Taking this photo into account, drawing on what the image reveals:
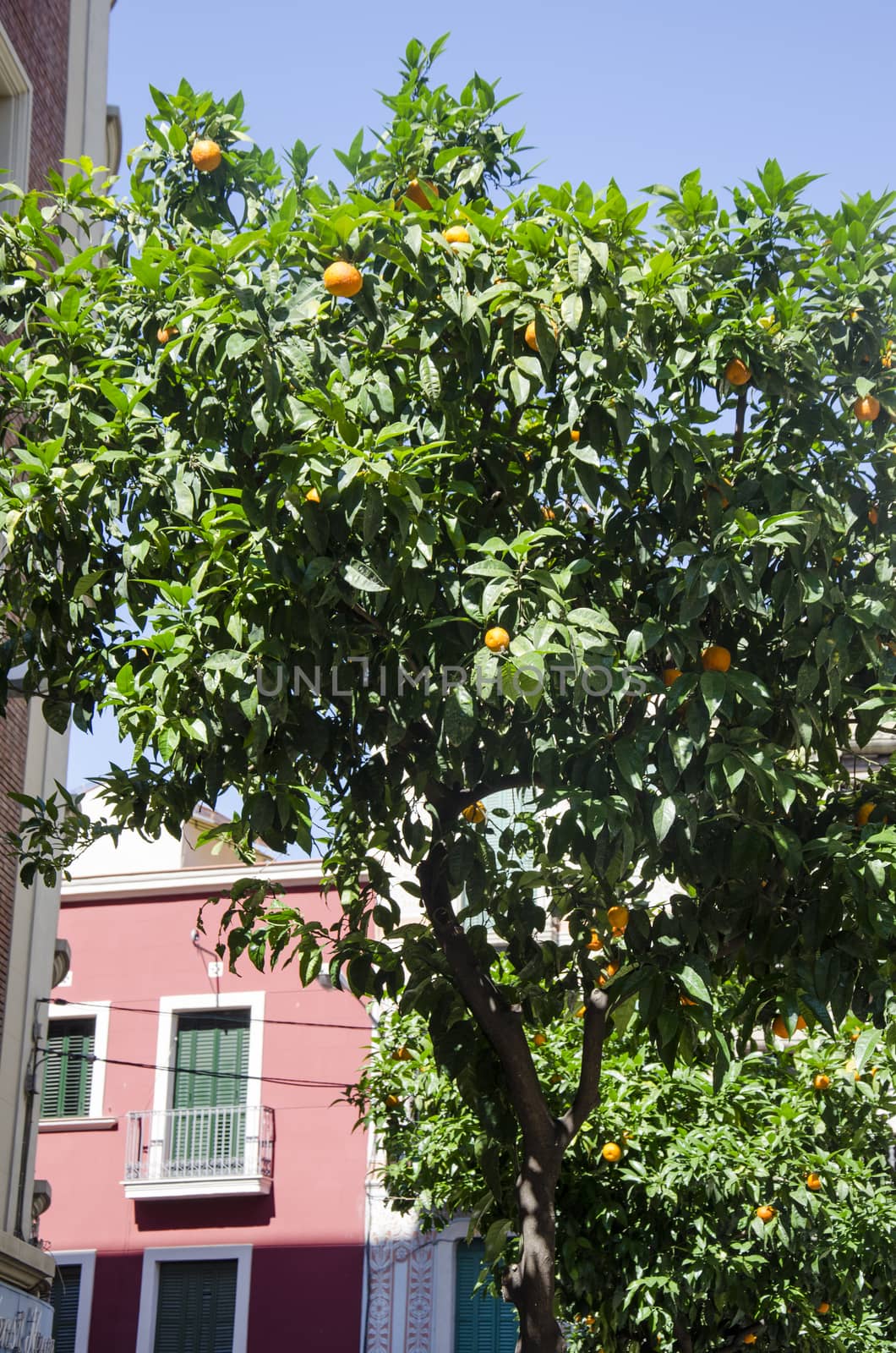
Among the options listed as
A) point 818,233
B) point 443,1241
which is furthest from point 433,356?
point 443,1241

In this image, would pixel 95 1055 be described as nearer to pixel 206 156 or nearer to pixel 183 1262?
pixel 183 1262

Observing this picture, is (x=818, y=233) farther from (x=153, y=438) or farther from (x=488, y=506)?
(x=153, y=438)

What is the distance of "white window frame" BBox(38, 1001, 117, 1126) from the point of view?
19.2 metres

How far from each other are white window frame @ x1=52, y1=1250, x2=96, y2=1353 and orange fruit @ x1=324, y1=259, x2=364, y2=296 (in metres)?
15.3

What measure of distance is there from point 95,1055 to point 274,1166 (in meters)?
2.68

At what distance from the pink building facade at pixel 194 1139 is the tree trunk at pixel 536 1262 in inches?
461

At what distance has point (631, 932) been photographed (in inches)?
245

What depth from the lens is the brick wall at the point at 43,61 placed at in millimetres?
12391

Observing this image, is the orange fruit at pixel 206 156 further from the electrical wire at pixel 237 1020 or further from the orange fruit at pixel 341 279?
the electrical wire at pixel 237 1020

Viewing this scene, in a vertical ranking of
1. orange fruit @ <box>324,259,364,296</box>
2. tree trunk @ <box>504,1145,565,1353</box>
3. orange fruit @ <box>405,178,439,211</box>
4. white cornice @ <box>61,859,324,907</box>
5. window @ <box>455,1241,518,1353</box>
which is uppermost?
white cornice @ <box>61,859,324,907</box>

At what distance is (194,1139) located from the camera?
738 inches

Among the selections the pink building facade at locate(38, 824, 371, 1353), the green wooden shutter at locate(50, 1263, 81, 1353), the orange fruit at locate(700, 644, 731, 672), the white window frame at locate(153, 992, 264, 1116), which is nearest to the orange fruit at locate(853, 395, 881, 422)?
the orange fruit at locate(700, 644, 731, 672)

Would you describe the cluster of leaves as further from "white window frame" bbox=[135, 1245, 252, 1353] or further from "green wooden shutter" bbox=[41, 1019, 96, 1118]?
"green wooden shutter" bbox=[41, 1019, 96, 1118]

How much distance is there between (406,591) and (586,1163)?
6.81m
